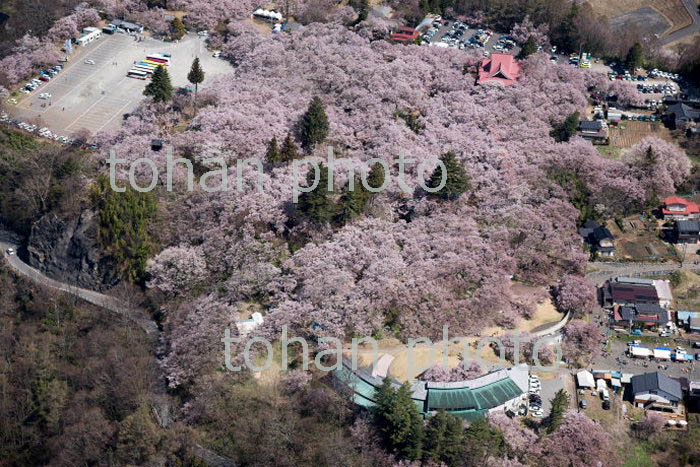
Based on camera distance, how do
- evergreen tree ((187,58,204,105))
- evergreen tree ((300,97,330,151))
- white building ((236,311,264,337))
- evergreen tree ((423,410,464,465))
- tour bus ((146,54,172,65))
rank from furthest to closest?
tour bus ((146,54,172,65))
evergreen tree ((187,58,204,105))
evergreen tree ((300,97,330,151))
white building ((236,311,264,337))
evergreen tree ((423,410,464,465))

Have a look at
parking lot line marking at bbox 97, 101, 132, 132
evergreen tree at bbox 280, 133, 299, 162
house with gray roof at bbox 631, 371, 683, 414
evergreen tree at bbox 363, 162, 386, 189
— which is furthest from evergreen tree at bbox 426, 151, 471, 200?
parking lot line marking at bbox 97, 101, 132, 132

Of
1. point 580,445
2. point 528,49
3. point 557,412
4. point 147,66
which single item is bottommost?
point 580,445

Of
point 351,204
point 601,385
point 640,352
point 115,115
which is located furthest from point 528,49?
point 601,385

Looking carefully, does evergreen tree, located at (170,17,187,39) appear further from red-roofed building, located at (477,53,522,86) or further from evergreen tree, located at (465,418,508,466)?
evergreen tree, located at (465,418,508,466)

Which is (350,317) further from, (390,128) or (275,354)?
(390,128)

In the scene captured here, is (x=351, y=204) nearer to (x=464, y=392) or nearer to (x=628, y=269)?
(x=464, y=392)

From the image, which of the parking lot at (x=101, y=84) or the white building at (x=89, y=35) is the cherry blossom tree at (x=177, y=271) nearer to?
the parking lot at (x=101, y=84)

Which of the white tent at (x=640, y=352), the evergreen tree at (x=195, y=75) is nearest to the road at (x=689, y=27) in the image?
the white tent at (x=640, y=352)
